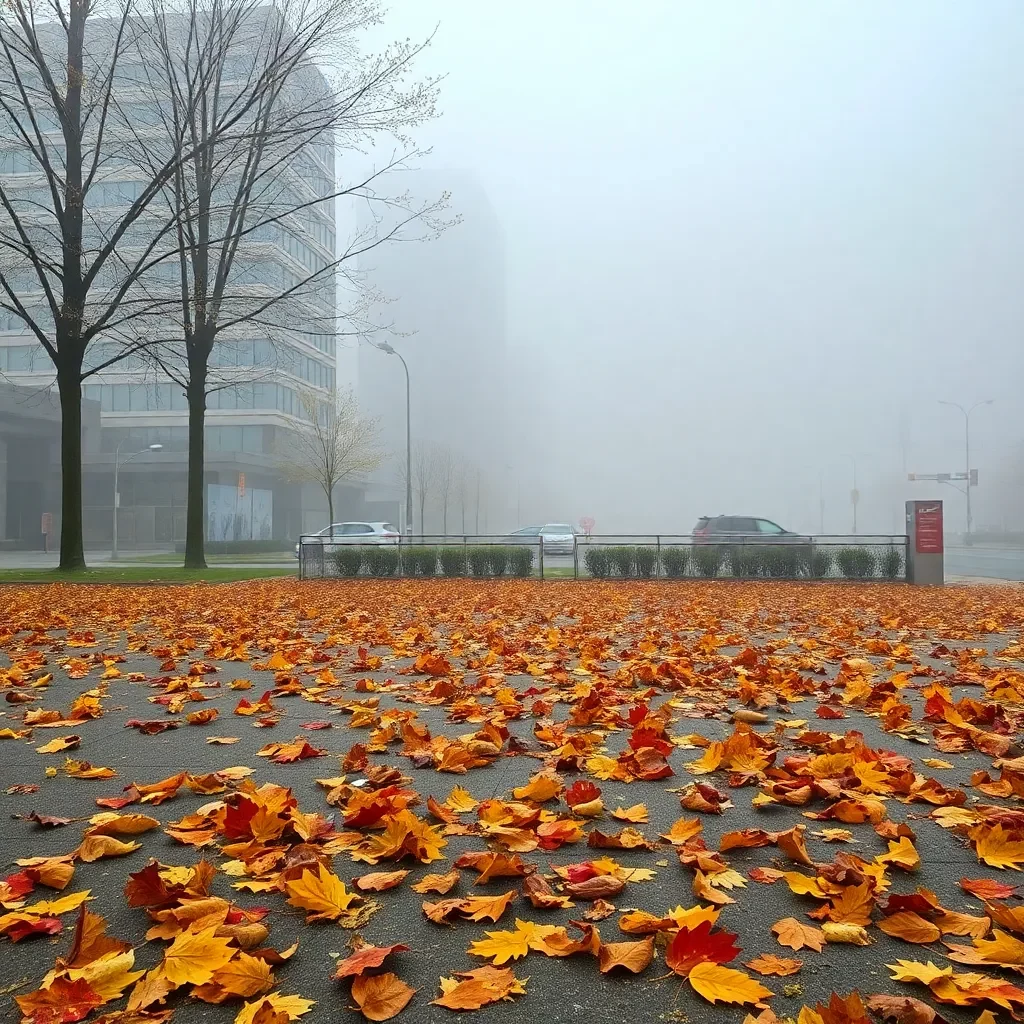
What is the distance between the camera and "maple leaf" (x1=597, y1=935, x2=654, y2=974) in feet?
6.17

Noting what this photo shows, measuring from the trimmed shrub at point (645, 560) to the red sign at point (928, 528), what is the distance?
6.02 metres

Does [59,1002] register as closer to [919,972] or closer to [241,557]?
[919,972]

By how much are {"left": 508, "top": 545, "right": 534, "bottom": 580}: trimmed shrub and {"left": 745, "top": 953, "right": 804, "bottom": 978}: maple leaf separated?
793 inches

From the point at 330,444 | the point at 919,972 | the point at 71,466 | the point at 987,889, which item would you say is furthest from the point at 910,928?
the point at 330,444

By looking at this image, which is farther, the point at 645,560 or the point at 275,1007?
the point at 645,560

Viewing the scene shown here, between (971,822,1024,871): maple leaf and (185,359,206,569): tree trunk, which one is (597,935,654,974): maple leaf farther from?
(185,359,206,569): tree trunk

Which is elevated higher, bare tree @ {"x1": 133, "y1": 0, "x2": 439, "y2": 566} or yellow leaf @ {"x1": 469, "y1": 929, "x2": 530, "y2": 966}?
bare tree @ {"x1": 133, "y1": 0, "x2": 439, "y2": 566}

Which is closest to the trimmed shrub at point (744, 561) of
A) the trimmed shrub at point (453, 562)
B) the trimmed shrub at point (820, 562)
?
the trimmed shrub at point (820, 562)

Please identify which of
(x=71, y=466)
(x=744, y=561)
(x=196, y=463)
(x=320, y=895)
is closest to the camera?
(x=320, y=895)

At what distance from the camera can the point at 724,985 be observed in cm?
180

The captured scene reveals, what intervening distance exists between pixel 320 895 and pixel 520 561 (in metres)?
20.0

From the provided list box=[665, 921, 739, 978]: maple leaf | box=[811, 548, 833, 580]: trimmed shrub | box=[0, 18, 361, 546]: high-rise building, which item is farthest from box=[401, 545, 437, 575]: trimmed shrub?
box=[0, 18, 361, 546]: high-rise building

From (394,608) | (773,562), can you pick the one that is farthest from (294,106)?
(773,562)

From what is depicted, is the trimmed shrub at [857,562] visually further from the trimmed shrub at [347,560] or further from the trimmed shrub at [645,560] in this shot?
the trimmed shrub at [347,560]
